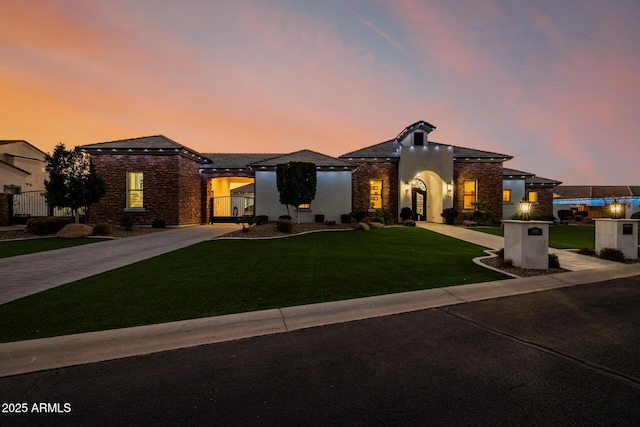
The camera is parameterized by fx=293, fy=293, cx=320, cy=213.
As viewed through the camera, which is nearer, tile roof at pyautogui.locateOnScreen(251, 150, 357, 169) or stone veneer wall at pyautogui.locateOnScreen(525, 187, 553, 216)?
tile roof at pyautogui.locateOnScreen(251, 150, 357, 169)

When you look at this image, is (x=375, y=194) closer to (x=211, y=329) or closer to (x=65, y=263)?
(x=65, y=263)

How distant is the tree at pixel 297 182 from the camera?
53.9 feet

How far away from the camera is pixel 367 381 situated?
2.77 metres

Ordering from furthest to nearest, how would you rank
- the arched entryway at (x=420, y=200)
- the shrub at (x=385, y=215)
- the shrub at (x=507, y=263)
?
the arched entryway at (x=420, y=200), the shrub at (x=385, y=215), the shrub at (x=507, y=263)

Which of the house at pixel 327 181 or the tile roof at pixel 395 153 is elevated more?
the tile roof at pixel 395 153

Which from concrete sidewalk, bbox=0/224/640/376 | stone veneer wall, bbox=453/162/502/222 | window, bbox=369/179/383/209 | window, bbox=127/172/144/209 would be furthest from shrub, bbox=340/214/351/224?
concrete sidewalk, bbox=0/224/640/376

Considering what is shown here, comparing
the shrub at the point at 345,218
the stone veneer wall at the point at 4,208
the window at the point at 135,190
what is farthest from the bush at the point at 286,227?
the stone veneer wall at the point at 4,208

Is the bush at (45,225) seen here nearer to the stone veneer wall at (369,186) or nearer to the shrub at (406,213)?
the stone veneer wall at (369,186)

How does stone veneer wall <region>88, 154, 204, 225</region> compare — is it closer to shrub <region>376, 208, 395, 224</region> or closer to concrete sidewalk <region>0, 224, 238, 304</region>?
concrete sidewalk <region>0, 224, 238, 304</region>

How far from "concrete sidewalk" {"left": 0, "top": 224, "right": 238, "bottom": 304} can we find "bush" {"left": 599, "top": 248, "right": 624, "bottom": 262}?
46.8 feet

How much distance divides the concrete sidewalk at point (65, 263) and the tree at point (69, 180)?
15.8 ft

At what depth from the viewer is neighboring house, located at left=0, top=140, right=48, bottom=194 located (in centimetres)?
2383

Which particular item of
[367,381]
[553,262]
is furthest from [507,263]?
[367,381]

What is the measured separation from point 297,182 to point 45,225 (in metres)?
12.5
